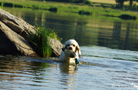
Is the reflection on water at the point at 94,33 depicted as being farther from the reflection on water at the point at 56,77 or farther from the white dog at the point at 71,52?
the reflection on water at the point at 56,77

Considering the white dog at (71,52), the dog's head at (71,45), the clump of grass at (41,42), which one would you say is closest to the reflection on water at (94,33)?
the clump of grass at (41,42)

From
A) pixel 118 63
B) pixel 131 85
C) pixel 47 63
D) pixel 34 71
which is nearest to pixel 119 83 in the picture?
pixel 131 85

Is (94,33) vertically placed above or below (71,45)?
below

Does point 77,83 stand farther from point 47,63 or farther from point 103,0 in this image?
point 103,0

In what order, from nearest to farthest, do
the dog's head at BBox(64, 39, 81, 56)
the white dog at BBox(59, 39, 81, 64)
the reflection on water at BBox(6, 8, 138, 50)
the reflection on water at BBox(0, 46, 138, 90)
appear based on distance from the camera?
1. the reflection on water at BBox(0, 46, 138, 90)
2. the dog's head at BBox(64, 39, 81, 56)
3. the white dog at BBox(59, 39, 81, 64)
4. the reflection on water at BBox(6, 8, 138, 50)

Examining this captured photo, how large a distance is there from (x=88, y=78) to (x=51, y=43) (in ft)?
20.7

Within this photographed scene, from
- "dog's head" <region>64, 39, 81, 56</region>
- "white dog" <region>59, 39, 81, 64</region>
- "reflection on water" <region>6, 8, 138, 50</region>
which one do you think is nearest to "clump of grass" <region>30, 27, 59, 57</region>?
"white dog" <region>59, 39, 81, 64</region>

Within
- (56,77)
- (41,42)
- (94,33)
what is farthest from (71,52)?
(94,33)

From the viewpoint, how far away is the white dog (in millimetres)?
15266

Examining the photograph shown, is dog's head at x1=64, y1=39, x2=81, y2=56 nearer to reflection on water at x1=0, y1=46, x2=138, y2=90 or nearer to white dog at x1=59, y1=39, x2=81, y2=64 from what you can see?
white dog at x1=59, y1=39, x2=81, y2=64

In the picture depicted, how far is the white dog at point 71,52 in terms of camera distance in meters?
15.3

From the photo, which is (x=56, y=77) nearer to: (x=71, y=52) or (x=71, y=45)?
(x=71, y=45)

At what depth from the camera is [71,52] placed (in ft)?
51.1

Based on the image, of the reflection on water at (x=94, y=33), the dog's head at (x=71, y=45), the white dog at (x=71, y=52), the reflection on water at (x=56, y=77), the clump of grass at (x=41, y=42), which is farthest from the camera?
the reflection on water at (x=94, y=33)
